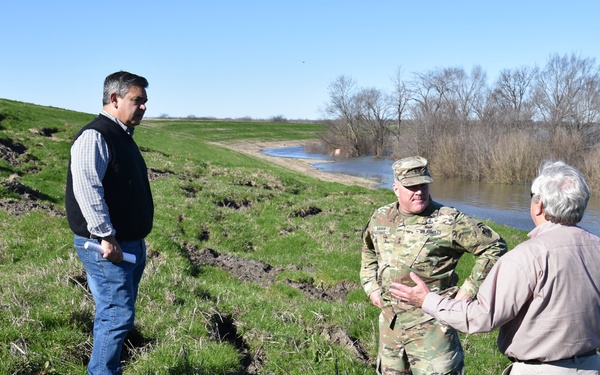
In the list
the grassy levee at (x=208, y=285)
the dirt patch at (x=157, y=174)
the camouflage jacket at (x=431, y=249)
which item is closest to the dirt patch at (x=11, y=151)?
the grassy levee at (x=208, y=285)

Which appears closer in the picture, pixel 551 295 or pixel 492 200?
pixel 551 295

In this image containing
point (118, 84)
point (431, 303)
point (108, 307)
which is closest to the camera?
point (431, 303)

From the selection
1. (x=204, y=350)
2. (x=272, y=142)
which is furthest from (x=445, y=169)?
(x=272, y=142)

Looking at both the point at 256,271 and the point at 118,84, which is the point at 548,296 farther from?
the point at 256,271

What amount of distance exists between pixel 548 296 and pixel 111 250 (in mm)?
3003

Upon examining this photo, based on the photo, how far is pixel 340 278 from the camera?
1005 centimetres

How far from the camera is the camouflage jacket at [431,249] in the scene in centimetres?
416

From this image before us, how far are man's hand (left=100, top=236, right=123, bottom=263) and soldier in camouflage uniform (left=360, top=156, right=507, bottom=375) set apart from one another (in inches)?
84.0

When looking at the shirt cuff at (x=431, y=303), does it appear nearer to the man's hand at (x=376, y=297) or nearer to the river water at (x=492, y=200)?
the man's hand at (x=376, y=297)

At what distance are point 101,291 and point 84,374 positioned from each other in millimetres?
1042

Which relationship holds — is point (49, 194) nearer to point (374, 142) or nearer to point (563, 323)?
point (563, 323)

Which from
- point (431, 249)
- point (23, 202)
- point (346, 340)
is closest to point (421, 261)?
point (431, 249)

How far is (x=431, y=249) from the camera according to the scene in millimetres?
4219

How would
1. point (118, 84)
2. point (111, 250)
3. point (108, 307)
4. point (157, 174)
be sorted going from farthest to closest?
point (157, 174)
point (118, 84)
point (108, 307)
point (111, 250)
